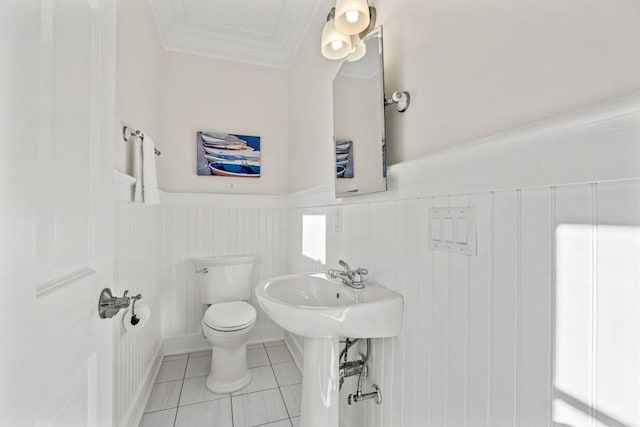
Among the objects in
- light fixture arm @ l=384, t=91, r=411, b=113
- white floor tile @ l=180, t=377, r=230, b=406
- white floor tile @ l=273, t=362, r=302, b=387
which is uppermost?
light fixture arm @ l=384, t=91, r=411, b=113

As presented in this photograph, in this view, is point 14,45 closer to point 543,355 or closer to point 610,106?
point 610,106

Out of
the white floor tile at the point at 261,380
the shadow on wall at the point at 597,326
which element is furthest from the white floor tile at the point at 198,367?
the shadow on wall at the point at 597,326

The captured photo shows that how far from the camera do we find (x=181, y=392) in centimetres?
179

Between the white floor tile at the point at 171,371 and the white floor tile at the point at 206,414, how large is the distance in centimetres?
37

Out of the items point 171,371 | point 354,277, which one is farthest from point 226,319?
point 354,277

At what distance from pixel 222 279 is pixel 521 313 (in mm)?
2027

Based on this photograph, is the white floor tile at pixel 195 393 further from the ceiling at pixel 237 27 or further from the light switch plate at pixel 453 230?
the ceiling at pixel 237 27

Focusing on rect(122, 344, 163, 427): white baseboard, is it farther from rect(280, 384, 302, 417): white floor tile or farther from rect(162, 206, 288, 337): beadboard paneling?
rect(280, 384, 302, 417): white floor tile

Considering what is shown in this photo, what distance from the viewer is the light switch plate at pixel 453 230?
2.40 ft

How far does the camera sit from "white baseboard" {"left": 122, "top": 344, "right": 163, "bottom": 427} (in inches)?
55.0

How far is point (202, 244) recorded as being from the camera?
236 cm

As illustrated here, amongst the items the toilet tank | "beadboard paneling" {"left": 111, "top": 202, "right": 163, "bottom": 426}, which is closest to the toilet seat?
the toilet tank

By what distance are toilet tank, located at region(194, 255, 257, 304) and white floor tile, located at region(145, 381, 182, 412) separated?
57cm

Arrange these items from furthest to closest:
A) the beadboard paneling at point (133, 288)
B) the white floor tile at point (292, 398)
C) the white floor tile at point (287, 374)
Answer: the white floor tile at point (287, 374)
the white floor tile at point (292, 398)
the beadboard paneling at point (133, 288)
